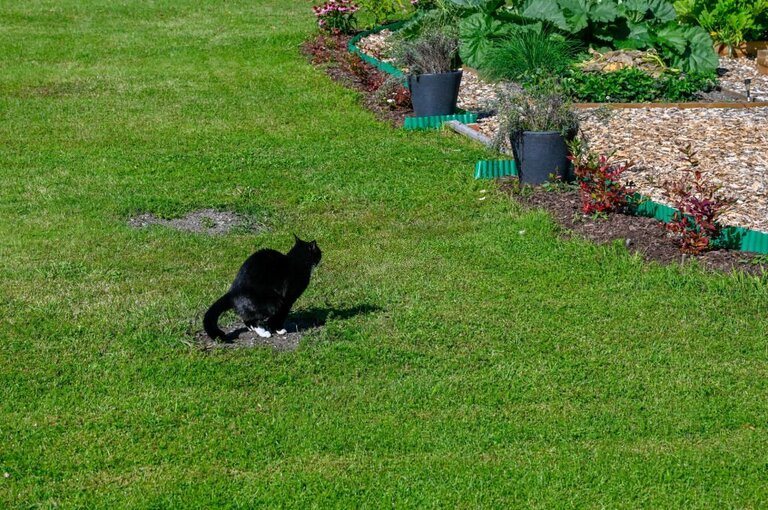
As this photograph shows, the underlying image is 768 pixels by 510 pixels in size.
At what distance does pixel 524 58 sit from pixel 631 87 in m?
1.39

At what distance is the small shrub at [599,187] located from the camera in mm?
9062

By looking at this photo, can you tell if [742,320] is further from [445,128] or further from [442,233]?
[445,128]

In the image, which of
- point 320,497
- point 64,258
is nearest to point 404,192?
point 64,258

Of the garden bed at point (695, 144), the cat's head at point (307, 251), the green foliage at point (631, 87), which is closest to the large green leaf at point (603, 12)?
the green foliage at point (631, 87)

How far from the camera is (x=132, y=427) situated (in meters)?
5.93

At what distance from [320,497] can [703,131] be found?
771cm

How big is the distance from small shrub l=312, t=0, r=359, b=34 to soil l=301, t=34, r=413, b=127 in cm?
20

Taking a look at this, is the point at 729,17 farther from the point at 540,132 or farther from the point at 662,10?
the point at 540,132

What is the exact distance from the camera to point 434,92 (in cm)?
1295

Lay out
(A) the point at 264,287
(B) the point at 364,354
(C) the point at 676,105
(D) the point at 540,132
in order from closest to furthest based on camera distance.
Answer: (A) the point at 264,287, (B) the point at 364,354, (D) the point at 540,132, (C) the point at 676,105

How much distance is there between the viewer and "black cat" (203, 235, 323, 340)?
6672 mm

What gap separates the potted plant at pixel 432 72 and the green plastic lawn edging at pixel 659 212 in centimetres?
231

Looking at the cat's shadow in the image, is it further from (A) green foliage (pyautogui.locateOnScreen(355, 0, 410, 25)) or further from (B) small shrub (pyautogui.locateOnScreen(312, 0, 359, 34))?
(A) green foliage (pyautogui.locateOnScreen(355, 0, 410, 25))

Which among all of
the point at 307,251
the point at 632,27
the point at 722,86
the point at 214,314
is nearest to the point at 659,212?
the point at 307,251
